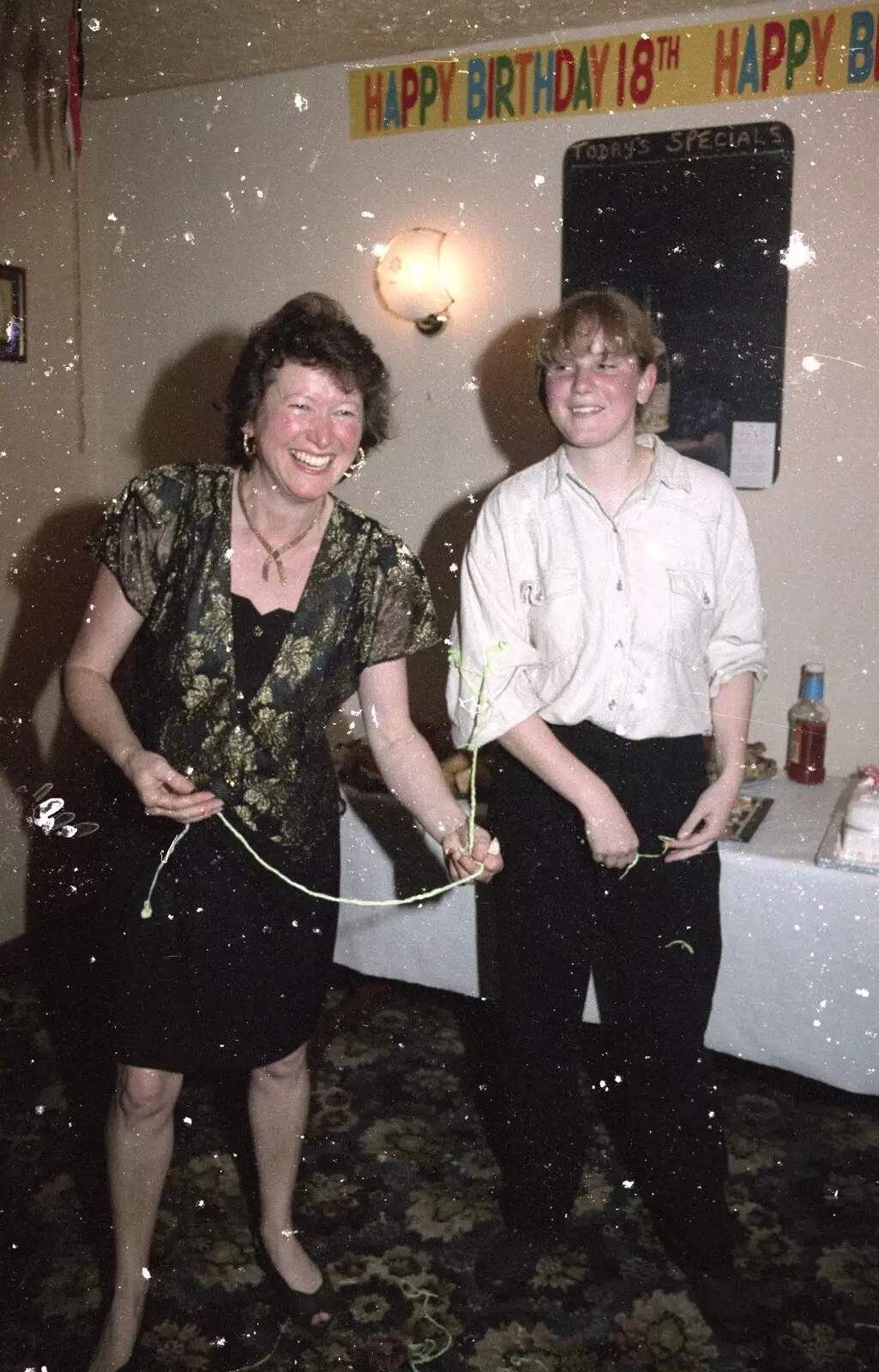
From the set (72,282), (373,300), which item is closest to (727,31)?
(373,300)

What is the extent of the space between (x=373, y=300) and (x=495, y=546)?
5.48 feet

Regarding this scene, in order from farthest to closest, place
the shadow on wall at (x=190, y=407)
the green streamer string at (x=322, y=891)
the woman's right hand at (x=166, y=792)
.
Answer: the shadow on wall at (x=190, y=407) → the green streamer string at (x=322, y=891) → the woman's right hand at (x=166, y=792)

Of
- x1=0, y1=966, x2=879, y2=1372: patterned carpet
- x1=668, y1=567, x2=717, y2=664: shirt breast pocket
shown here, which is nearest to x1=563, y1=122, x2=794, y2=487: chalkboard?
x1=668, y1=567, x2=717, y2=664: shirt breast pocket

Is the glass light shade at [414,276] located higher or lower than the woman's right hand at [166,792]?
higher

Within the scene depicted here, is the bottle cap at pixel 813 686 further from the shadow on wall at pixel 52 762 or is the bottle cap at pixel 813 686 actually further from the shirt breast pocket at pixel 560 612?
the shadow on wall at pixel 52 762

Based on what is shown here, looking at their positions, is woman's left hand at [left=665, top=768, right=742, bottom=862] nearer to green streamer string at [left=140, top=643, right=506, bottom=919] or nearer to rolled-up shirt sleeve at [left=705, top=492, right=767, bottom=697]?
rolled-up shirt sleeve at [left=705, top=492, right=767, bottom=697]

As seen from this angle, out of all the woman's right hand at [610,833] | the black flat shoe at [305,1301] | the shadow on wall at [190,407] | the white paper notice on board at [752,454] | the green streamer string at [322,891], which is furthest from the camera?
the shadow on wall at [190,407]

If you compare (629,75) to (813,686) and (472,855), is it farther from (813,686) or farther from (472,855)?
(472,855)

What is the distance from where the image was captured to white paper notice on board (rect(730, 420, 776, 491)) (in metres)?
2.68

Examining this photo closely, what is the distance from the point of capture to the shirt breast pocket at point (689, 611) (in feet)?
5.57

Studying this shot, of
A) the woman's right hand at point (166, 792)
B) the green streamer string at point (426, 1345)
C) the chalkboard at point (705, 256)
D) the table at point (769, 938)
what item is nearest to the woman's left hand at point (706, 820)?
the table at point (769, 938)

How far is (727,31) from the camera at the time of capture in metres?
2.55

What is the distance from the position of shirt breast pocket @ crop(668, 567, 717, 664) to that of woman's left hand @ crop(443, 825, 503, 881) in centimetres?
45

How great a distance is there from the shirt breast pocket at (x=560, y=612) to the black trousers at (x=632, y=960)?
143 millimetres
